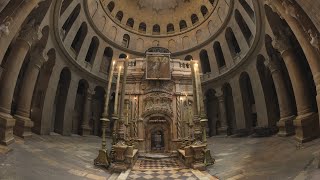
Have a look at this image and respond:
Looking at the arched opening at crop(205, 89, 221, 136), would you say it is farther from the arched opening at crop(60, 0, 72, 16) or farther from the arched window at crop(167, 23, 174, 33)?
the arched opening at crop(60, 0, 72, 16)

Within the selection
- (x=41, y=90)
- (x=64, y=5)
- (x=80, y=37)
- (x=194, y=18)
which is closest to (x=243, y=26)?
(x=194, y=18)

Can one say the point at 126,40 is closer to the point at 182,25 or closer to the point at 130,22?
the point at 130,22

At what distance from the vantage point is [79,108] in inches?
734

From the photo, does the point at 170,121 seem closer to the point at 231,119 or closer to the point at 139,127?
the point at 139,127

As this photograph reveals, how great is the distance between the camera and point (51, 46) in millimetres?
12836

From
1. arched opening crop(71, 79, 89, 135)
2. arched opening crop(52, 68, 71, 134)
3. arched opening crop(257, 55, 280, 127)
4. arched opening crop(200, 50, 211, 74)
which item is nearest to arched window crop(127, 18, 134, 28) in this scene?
arched opening crop(200, 50, 211, 74)

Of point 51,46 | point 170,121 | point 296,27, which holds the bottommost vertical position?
point 170,121

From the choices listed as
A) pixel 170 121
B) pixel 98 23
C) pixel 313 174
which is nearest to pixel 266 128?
pixel 170 121

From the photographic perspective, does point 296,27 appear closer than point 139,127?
Yes

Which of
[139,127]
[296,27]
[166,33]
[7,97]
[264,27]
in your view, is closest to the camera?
[296,27]

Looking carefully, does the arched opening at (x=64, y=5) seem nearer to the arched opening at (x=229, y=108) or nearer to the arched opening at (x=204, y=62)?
the arched opening at (x=204, y=62)

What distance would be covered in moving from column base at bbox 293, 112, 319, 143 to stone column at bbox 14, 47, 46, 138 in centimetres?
1120

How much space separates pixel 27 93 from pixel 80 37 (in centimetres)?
858

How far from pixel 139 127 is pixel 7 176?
42.3ft
